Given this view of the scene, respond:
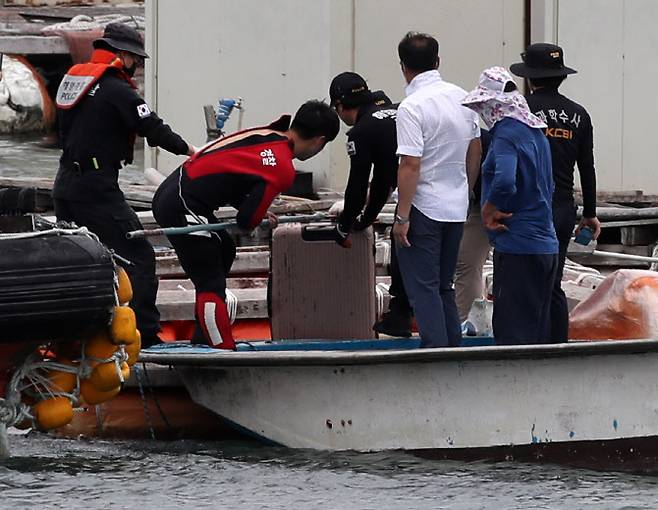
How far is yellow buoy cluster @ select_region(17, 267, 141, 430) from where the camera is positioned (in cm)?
689

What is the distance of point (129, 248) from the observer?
803cm

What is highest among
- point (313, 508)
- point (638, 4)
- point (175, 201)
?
point (638, 4)

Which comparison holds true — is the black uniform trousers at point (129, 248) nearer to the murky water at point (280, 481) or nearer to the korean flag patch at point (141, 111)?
the korean flag patch at point (141, 111)

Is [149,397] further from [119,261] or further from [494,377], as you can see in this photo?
[494,377]

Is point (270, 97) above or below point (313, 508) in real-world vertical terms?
above

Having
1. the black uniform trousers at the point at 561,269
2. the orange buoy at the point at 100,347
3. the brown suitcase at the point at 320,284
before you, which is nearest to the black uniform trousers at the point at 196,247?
the brown suitcase at the point at 320,284

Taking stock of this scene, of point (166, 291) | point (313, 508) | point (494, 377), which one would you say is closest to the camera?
point (313, 508)

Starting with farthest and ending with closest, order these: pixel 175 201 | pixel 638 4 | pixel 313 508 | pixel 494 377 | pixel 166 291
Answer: pixel 638 4 < pixel 166 291 < pixel 175 201 < pixel 494 377 < pixel 313 508

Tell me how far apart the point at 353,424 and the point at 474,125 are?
4.71 ft

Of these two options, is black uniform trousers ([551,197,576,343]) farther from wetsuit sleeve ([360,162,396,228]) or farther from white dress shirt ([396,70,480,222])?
wetsuit sleeve ([360,162,396,228])

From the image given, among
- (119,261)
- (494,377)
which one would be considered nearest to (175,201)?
(119,261)

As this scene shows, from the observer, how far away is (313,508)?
6613mm

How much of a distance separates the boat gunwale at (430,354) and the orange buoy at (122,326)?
0.46 m

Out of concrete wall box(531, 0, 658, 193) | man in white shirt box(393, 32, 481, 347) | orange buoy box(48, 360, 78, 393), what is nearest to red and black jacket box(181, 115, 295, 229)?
man in white shirt box(393, 32, 481, 347)
